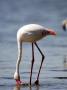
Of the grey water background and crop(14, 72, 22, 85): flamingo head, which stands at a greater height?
the grey water background

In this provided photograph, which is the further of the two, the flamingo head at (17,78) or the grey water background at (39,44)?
the grey water background at (39,44)

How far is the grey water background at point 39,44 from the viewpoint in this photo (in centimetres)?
1190

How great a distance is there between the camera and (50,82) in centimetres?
1147

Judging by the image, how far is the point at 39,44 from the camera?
18.0m

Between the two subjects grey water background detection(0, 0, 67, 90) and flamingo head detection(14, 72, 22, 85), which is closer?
flamingo head detection(14, 72, 22, 85)

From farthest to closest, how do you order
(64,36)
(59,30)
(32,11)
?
(32,11), (59,30), (64,36)

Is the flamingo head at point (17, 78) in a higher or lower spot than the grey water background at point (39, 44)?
lower

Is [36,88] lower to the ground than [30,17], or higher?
lower

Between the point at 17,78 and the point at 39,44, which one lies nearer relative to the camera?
the point at 17,78

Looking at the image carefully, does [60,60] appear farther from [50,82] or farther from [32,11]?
[32,11]

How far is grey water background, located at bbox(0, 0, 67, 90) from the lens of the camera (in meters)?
11.9

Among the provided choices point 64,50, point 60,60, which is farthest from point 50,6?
point 60,60

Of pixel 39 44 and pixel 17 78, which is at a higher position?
pixel 39 44

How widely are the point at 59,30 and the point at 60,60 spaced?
7.42 metres
